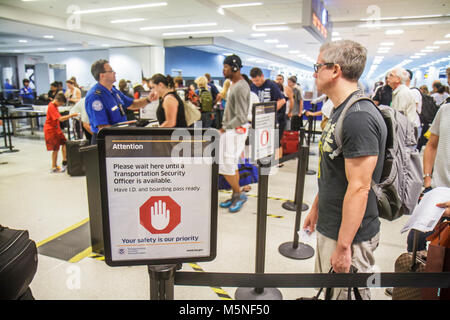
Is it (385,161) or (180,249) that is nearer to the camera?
(180,249)

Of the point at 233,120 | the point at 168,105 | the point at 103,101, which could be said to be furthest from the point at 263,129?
the point at 103,101

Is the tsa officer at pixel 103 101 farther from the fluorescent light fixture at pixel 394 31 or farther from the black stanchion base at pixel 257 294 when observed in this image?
the fluorescent light fixture at pixel 394 31

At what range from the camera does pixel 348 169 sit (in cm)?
132

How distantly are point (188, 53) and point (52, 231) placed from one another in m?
16.0

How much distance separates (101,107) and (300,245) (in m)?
2.62

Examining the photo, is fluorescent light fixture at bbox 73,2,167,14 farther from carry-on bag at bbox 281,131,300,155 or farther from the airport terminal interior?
carry-on bag at bbox 281,131,300,155

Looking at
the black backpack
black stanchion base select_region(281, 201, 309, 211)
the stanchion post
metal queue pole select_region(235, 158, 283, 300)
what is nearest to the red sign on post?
the stanchion post

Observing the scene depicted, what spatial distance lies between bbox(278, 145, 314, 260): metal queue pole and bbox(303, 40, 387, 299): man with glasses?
4.47 feet

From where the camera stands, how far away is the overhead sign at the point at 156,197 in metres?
0.91

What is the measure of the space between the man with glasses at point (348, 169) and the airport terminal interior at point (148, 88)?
35cm

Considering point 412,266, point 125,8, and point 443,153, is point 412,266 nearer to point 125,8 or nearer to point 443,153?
point 443,153

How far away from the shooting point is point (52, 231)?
3365 millimetres
